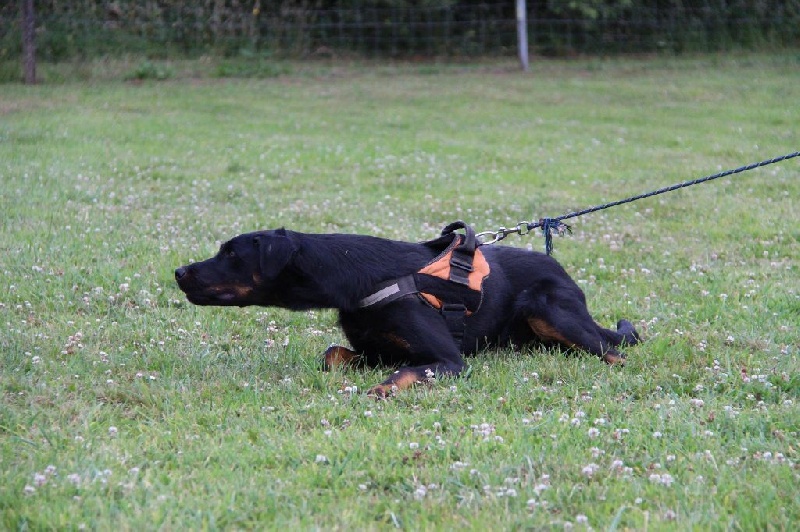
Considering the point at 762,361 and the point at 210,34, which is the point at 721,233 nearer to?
the point at 762,361

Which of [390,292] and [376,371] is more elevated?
[390,292]

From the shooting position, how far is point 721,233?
8.79m

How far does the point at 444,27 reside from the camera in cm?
2686

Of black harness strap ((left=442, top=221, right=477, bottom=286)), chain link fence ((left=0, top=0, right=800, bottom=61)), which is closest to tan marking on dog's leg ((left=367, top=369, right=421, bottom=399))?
black harness strap ((left=442, top=221, right=477, bottom=286))

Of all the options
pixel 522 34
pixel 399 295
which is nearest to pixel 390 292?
pixel 399 295

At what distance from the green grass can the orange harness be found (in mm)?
322

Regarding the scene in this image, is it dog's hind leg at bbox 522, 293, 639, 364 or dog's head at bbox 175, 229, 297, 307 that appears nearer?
dog's head at bbox 175, 229, 297, 307

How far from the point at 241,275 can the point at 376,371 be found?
887mm

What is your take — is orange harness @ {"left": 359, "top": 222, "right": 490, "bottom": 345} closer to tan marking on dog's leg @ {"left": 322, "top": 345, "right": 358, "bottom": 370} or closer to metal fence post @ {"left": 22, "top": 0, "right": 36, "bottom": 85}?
tan marking on dog's leg @ {"left": 322, "top": 345, "right": 358, "bottom": 370}

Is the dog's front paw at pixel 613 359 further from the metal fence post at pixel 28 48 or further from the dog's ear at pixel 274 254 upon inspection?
the metal fence post at pixel 28 48

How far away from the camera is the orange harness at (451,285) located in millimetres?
5137

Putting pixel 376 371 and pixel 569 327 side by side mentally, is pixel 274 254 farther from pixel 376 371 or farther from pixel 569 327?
pixel 569 327

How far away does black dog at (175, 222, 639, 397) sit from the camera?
506 cm

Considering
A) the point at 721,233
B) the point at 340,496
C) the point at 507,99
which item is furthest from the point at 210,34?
the point at 340,496
